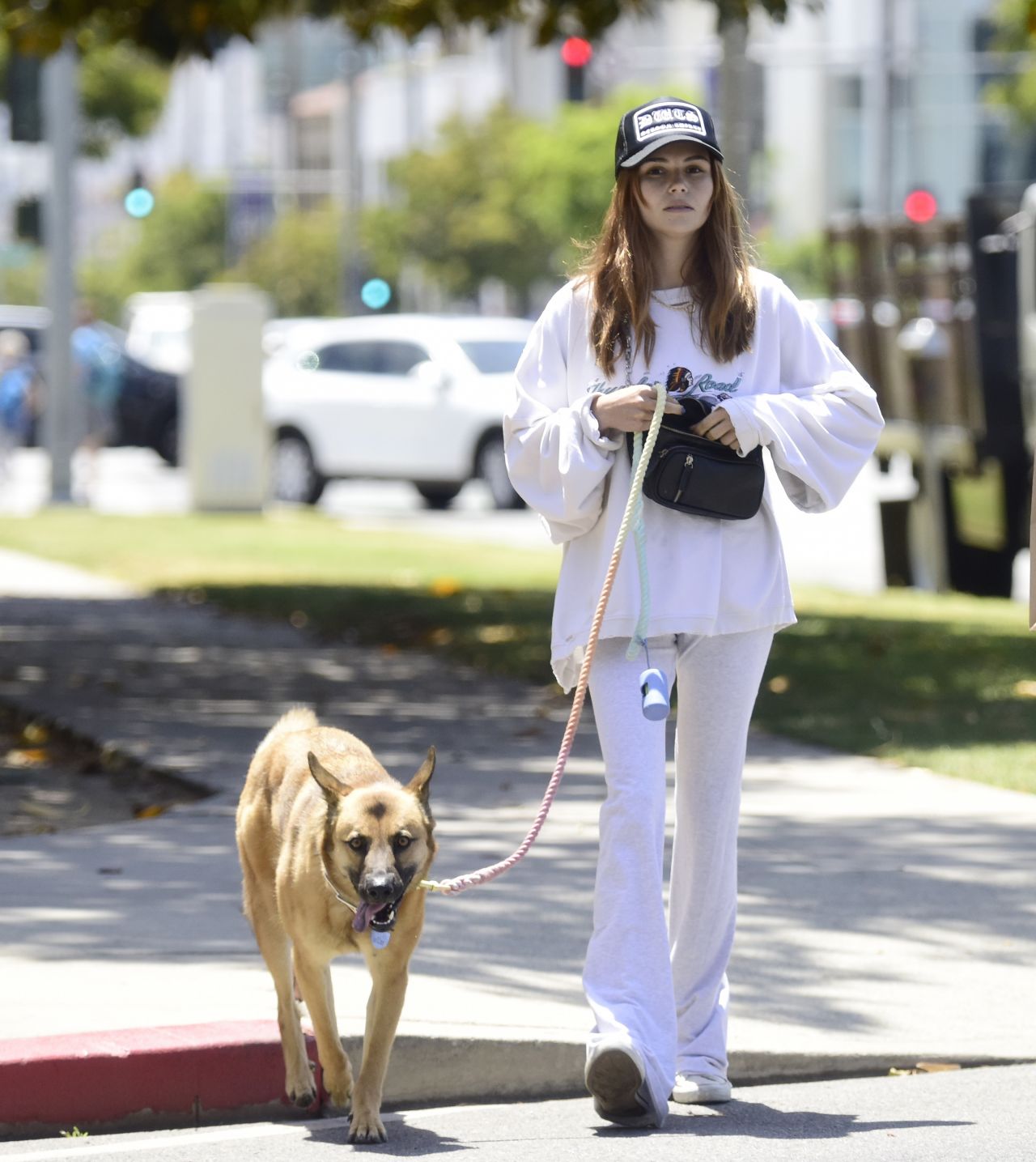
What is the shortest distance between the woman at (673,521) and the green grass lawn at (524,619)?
401 cm

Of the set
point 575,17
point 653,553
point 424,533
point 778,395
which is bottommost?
point 424,533

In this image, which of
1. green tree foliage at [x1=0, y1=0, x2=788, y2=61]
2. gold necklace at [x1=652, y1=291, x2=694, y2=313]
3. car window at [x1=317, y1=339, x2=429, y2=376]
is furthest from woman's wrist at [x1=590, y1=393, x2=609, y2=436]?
car window at [x1=317, y1=339, x2=429, y2=376]

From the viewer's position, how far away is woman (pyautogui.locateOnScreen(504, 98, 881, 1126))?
4.96 metres

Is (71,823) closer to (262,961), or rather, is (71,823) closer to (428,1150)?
(262,961)

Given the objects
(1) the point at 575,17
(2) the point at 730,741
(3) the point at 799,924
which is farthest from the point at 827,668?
(2) the point at 730,741

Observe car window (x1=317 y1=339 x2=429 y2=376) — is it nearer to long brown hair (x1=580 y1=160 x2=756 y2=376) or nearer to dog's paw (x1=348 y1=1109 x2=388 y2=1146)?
long brown hair (x1=580 y1=160 x2=756 y2=376)

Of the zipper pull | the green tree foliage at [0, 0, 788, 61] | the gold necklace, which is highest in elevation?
the green tree foliage at [0, 0, 788, 61]

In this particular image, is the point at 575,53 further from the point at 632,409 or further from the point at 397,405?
the point at 632,409

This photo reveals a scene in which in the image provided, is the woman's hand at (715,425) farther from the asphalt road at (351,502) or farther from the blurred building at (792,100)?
the blurred building at (792,100)

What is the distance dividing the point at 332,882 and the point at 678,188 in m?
1.63

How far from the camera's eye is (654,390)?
16.3 feet

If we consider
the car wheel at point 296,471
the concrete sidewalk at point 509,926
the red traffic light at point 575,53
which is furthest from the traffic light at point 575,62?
the concrete sidewalk at point 509,926

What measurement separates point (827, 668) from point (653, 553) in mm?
7096

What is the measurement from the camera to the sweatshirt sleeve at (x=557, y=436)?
16.4ft
